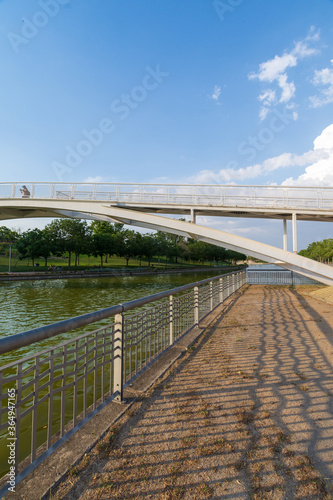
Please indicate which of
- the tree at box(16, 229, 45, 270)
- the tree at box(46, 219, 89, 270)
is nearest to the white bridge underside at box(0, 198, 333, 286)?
the tree at box(16, 229, 45, 270)

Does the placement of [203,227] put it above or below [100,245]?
above

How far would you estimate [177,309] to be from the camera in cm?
491

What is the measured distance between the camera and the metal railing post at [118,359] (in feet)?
8.76

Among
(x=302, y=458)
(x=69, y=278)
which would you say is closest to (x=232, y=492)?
(x=302, y=458)

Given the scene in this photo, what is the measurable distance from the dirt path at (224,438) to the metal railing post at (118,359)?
10.9 inches

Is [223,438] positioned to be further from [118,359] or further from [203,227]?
[203,227]

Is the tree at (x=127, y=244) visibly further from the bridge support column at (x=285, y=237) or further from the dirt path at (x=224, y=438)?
the dirt path at (x=224, y=438)

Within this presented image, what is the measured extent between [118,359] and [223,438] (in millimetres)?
1313

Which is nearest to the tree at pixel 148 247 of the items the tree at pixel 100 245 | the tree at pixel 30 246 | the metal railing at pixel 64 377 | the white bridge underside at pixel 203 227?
the tree at pixel 100 245

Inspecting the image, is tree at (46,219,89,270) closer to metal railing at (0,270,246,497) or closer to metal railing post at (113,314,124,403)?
metal railing at (0,270,246,497)

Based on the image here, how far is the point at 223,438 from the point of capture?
219 centimetres

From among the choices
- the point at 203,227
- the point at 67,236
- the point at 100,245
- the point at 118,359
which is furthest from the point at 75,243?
the point at 118,359

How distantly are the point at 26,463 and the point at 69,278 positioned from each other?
32007 mm

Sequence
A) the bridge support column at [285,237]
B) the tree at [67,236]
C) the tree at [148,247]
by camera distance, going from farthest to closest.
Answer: the tree at [148,247] → the tree at [67,236] → the bridge support column at [285,237]
